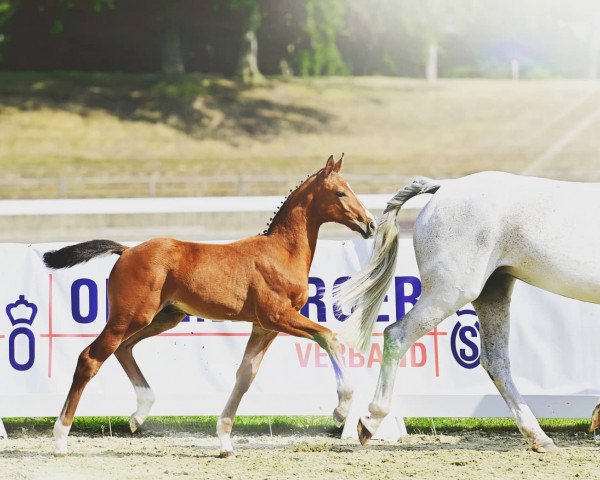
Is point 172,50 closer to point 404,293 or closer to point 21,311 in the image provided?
point 21,311

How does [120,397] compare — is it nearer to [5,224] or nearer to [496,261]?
[496,261]

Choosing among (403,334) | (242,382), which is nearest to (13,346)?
(242,382)

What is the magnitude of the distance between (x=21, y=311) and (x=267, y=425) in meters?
1.86

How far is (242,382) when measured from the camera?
18.6 ft

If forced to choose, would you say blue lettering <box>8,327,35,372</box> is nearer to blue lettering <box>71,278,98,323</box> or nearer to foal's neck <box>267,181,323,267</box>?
blue lettering <box>71,278,98,323</box>

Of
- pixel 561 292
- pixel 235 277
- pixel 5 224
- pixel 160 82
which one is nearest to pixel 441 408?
pixel 561 292

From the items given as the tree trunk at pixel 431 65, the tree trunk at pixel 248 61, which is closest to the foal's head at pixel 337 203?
the tree trunk at pixel 248 61

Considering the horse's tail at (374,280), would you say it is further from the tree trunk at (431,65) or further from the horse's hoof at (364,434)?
the tree trunk at (431,65)

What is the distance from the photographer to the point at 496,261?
561 centimetres

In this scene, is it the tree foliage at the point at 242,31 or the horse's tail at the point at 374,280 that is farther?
the tree foliage at the point at 242,31

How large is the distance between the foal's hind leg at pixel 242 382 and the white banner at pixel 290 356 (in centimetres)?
102

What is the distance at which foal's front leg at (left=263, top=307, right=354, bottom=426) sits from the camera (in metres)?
5.34

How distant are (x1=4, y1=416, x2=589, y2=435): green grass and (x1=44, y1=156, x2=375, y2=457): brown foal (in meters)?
1.15

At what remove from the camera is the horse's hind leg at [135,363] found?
5.81m
